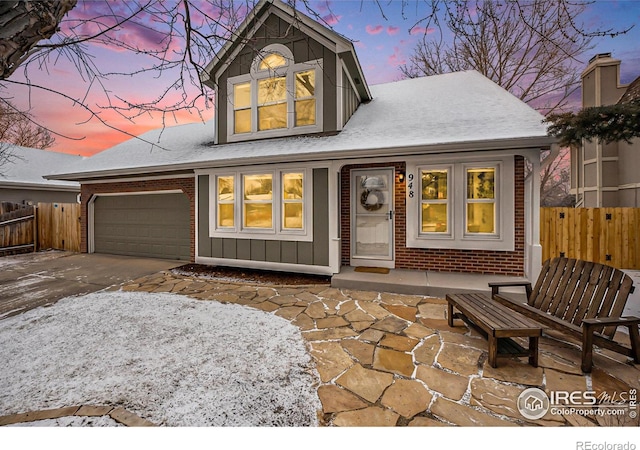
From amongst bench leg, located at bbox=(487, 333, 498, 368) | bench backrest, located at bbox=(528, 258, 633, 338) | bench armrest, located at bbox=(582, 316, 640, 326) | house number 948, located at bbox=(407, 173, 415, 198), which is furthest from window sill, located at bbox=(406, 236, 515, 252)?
bench leg, located at bbox=(487, 333, 498, 368)

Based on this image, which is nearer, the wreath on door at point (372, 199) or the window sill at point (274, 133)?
the wreath on door at point (372, 199)

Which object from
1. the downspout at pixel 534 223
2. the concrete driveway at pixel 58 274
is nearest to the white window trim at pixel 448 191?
the downspout at pixel 534 223

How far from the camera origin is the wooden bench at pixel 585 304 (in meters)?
2.54

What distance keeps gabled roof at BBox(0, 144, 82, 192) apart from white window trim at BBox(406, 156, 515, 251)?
1238 cm

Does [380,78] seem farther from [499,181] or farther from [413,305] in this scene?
[413,305]

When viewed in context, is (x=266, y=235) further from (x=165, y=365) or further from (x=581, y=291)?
(x=581, y=291)

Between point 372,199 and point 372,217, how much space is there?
1.39 feet

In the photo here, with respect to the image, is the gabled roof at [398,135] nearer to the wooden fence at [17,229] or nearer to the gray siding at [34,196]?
the wooden fence at [17,229]

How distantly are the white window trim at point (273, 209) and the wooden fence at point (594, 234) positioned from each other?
255 inches

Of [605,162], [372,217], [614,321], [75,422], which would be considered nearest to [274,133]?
[372,217]

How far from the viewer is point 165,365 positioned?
106 inches

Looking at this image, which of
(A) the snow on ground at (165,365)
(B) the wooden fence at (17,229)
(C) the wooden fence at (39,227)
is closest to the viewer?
(A) the snow on ground at (165,365)

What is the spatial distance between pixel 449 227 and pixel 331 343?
383 cm

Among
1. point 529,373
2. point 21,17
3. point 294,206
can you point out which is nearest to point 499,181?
point 529,373
